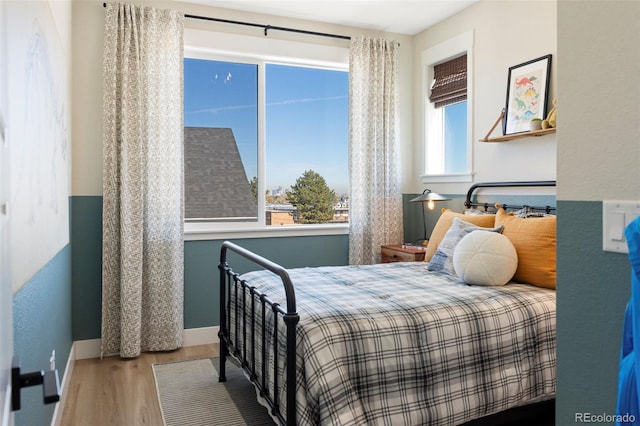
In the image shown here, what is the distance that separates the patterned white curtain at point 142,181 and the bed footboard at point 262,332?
73 centimetres

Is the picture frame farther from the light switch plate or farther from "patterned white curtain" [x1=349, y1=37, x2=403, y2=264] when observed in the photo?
the light switch plate

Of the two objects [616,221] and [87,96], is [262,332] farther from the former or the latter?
[87,96]

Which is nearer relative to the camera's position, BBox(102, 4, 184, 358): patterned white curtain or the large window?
BBox(102, 4, 184, 358): patterned white curtain

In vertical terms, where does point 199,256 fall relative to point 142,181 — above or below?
below

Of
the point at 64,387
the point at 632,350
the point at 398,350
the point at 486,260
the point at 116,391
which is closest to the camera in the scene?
the point at 632,350

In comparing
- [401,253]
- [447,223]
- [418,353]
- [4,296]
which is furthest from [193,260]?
[4,296]

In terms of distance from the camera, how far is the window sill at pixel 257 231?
13.2ft

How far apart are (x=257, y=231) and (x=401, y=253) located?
120 cm

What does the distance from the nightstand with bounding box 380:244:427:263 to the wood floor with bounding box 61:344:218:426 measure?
63.0 inches

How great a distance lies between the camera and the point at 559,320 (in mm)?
1204

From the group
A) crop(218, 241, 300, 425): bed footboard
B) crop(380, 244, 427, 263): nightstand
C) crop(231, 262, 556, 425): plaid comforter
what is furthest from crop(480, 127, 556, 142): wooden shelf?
crop(218, 241, 300, 425): bed footboard

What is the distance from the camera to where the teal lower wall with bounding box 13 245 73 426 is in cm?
149

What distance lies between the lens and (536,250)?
283cm

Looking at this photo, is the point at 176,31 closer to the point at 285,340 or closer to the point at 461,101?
the point at 461,101
